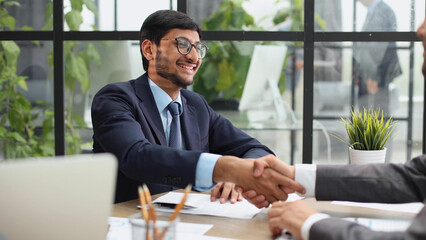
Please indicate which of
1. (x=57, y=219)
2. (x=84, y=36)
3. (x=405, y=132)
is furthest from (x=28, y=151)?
(x=57, y=219)

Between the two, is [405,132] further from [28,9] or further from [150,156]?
[28,9]

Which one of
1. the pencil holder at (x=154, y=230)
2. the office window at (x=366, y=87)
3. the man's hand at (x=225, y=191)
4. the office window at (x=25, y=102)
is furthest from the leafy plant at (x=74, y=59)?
the pencil holder at (x=154, y=230)

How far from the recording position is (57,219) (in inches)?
39.7

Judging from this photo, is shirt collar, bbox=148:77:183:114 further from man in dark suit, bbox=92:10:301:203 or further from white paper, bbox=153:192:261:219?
white paper, bbox=153:192:261:219

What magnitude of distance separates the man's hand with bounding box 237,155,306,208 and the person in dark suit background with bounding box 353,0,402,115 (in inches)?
79.4

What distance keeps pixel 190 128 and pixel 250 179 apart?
610mm

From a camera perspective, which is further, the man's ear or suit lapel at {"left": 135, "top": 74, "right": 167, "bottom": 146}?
the man's ear

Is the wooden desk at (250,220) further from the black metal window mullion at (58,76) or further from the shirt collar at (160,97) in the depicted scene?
the black metal window mullion at (58,76)

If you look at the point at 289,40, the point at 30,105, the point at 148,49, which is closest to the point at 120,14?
the point at 30,105

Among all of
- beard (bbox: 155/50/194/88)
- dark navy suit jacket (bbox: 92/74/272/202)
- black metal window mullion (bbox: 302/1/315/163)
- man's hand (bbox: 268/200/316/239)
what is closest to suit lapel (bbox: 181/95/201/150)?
dark navy suit jacket (bbox: 92/74/272/202)

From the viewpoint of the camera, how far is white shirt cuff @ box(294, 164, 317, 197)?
72.1 inches

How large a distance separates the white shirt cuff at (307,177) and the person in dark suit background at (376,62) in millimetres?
2036

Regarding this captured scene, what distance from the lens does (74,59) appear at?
3924mm

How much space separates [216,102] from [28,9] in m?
1.57
